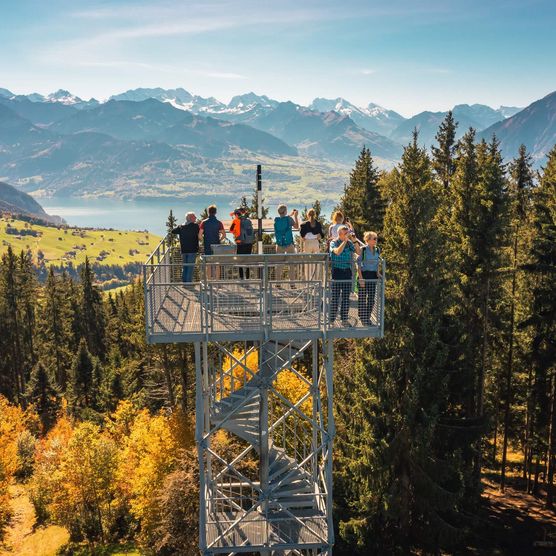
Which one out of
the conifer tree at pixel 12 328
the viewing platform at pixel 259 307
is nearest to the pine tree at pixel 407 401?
the viewing platform at pixel 259 307

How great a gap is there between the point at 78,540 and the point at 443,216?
27.1 m

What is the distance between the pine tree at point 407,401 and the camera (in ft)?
64.8

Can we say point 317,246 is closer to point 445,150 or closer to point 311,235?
point 311,235

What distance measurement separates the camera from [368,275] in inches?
515

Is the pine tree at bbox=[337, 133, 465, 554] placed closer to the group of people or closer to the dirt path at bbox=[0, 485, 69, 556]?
the group of people

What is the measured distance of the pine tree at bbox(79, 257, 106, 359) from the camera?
62356 mm

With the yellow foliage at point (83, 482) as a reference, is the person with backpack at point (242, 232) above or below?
above

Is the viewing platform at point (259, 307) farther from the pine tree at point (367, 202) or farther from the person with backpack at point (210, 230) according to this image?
the pine tree at point (367, 202)

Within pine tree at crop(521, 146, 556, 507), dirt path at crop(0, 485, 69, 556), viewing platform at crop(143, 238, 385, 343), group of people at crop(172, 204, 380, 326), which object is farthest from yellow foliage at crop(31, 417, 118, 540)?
pine tree at crop(521, 146, 556, 507)

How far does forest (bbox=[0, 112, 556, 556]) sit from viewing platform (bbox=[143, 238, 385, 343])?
24.3 ft

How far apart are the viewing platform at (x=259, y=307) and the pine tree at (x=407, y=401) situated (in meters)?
6.76

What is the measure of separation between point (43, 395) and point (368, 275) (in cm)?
4819

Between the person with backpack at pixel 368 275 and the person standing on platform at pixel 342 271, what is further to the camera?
the person with backpack at pixel 368 275

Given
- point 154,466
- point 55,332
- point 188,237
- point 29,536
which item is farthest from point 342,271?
point 55,332
